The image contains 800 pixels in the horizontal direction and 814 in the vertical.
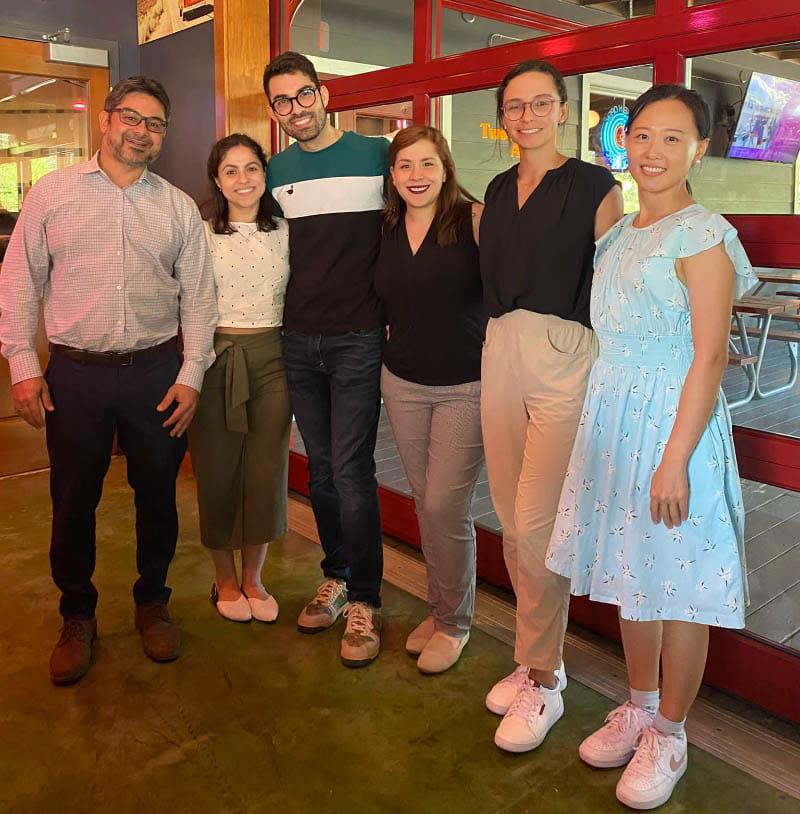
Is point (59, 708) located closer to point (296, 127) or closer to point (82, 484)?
point (82, 484)

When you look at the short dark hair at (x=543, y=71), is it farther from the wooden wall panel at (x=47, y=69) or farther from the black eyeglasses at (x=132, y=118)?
the wooden wall panel at (x=47, y=69)

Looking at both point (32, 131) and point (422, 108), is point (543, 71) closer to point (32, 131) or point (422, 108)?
point (422, 108)

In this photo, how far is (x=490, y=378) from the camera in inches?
79.0

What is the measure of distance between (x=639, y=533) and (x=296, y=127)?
4.66ft

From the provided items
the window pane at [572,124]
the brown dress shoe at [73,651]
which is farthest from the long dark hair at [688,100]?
the brown dress shoe at [73,651]

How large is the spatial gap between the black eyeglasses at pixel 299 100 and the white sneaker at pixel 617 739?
177 centimetres

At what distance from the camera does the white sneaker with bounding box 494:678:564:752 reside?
200 cm

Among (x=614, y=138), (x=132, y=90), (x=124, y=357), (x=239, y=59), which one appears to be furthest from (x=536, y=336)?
(x=239, y=59)

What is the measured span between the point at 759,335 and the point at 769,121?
57 cm

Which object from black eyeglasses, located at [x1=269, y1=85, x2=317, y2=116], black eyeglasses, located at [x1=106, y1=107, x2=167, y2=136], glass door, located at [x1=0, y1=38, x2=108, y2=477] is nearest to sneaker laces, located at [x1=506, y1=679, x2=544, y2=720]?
black eyeglasses, located at [x1=269, y1=85, x2=317, y2=116]

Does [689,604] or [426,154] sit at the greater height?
[426,154]

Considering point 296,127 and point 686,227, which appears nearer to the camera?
point 686,227

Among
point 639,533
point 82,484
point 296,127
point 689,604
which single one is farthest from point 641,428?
point 82,484

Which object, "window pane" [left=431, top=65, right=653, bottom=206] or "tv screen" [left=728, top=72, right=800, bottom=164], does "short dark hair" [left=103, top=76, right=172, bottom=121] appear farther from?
"tv screen" [left=728, top=72, right=800, bottom=164]
